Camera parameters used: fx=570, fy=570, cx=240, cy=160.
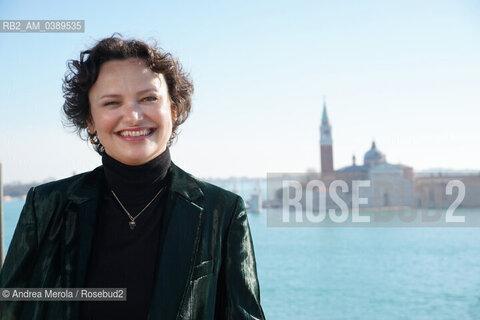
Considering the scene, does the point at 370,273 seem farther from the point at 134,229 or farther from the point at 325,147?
the point at 134,229

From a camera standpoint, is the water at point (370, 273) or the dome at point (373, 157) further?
the dome at point (373, 157)

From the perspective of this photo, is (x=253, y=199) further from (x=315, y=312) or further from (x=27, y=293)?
(x=27, y=293)

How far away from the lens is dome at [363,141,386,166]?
41.2 m

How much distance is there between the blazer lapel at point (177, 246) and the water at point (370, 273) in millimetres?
21068

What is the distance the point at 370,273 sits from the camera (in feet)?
92.2

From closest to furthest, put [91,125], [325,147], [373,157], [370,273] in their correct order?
[91,125], [370,273], [373,157], [325,147]

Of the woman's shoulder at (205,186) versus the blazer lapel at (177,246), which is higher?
Result: the woman's shoulder at (205,186)

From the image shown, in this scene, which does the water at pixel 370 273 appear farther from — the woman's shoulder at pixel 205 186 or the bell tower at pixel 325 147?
the woman's shoulder at pixel 205 186

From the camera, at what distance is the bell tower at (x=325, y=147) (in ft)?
141

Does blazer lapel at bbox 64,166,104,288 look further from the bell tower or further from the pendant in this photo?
the bell tower

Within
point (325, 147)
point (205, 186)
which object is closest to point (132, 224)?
point (205, 186)

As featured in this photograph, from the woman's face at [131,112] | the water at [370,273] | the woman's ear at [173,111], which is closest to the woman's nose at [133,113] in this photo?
the woman's face at [131,112]

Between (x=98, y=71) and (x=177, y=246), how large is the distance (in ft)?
0.91

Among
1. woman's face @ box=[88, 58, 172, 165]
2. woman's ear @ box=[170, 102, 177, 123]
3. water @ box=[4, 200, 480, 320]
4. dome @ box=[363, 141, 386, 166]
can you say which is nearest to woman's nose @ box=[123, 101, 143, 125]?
woman's face @ box=[88, 58, 172, 165]
